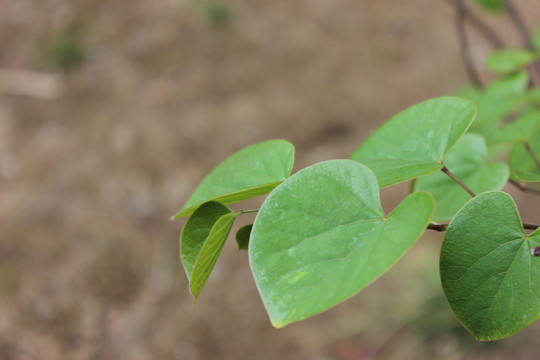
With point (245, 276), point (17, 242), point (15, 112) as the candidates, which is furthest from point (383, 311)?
point (15, 112)

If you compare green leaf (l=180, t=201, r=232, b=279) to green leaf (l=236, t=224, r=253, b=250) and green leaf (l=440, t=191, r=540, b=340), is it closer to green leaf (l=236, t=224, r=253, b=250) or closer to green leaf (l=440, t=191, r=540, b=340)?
green leaf (l=236, t=224, r=253, b=250)

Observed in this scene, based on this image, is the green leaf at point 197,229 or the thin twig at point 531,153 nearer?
the green leaf at point 197,229

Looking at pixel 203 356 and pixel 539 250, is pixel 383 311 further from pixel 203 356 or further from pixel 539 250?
pixel 539 250

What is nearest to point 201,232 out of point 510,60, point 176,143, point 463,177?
point 463,177

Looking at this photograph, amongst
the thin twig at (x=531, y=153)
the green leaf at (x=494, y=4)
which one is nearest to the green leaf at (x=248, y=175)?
the thin twig at (x=531, y=153)

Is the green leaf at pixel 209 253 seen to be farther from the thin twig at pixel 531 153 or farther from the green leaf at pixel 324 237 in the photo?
the thin twig at pixel 531 153

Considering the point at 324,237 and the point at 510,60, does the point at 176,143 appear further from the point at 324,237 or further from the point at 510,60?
the point at 324,237
